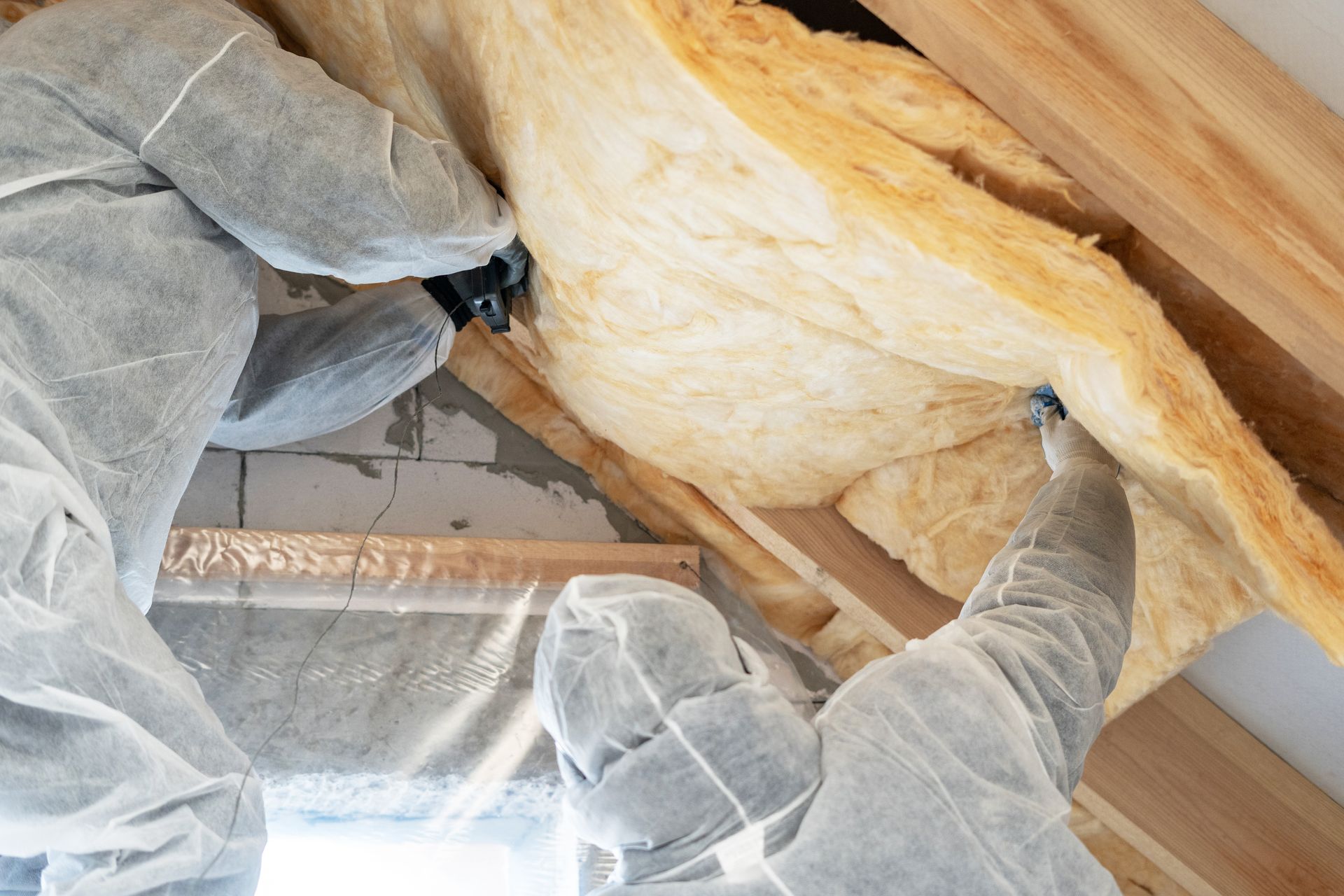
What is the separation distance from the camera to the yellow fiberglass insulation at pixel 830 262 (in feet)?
3.55

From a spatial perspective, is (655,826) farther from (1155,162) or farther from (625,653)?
(1155,162)

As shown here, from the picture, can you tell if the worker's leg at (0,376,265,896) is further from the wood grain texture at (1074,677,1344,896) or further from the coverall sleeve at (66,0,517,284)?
the wood grain texture at (1074,677,1344,896)

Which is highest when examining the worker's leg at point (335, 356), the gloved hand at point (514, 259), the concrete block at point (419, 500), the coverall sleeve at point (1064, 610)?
the coverall sleeve at point (1064, 610)

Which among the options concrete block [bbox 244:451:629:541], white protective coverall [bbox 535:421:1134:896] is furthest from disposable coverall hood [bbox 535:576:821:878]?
concrete block [bbox 244:451:629:541]

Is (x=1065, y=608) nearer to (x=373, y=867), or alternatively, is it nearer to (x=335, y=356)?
(x=335, y=356)

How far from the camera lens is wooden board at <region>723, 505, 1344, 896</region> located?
1.87 metres

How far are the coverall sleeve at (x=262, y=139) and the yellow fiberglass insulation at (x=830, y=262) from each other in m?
0.16

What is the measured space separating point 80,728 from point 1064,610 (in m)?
1.17

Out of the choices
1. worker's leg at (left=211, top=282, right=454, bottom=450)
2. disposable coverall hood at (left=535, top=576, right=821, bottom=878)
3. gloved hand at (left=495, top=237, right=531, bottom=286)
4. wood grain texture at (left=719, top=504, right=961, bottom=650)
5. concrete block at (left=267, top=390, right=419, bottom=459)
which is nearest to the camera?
disposable coverall hood at (left=535, top=576, right=821, bottom=878)

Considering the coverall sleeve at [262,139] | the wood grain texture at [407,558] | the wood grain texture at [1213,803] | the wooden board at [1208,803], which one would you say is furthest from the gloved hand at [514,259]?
the wood grain texture at [1213,803]

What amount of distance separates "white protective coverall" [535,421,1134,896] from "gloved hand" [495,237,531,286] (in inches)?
30.9

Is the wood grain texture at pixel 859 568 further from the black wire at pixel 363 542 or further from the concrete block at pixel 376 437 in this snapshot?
the concrete block at pixel 376 437

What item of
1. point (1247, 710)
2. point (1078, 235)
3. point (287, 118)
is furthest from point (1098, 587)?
point (287, 118)

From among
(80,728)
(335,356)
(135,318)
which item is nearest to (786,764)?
(80,728)
